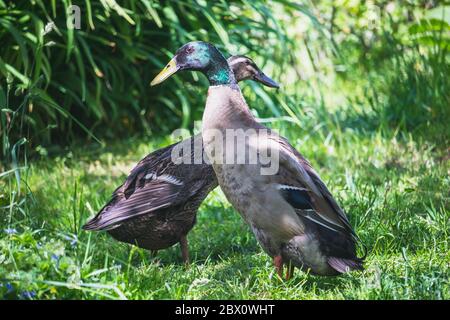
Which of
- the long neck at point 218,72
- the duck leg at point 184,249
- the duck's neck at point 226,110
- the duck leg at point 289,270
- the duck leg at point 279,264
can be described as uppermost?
the long neck at point 218,72

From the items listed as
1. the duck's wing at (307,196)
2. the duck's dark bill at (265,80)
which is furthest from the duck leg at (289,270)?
the duck's dark bill at (265,80)

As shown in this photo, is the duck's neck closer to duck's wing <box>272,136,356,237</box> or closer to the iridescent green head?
the iridescent green head

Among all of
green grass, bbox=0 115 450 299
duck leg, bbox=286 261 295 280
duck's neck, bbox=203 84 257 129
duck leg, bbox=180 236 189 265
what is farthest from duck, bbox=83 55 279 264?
duck leg, bbox=286 261 295 280

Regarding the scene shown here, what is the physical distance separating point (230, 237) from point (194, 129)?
6.06 feet

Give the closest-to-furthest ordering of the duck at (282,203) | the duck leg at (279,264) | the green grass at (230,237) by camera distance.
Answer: the green grass at (230,237) < the duck at (282,203) < the duck leg at (279,264)

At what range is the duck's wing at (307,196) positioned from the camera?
370cm

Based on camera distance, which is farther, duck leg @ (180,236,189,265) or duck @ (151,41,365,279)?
duck leg @ (180,236,189,265)

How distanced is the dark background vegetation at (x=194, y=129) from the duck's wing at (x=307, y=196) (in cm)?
29

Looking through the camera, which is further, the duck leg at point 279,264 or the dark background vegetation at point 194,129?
the dark background vegetation at point 194,129

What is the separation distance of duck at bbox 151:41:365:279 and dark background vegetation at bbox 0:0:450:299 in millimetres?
142

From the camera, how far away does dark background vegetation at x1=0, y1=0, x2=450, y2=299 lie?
391cm

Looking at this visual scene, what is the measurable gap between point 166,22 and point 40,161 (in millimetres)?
1436

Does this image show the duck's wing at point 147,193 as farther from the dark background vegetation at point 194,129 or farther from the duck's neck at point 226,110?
the duck's neck at point 226,110
